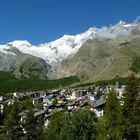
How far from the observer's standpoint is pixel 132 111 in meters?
75.0

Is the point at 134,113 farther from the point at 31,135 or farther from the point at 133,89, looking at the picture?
the point at 31,135

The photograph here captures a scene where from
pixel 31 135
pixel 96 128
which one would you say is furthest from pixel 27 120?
pixel 96 128

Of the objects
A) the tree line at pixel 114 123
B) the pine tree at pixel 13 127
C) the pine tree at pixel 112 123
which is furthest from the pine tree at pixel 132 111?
the pine tree at pixel 13 127

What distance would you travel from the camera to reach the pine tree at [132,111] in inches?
2913

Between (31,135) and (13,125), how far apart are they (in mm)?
4868

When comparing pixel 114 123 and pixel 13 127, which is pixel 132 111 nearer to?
pixel 114 123

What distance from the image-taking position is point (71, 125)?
76.1 meters

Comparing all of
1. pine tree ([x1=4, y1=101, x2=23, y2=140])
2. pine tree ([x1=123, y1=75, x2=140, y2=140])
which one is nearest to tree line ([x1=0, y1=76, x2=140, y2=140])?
pine tree ([x1=123, y1=75, x2=140, y2=140])

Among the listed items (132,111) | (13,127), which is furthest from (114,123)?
(13,127)

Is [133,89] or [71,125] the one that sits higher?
[133,89]

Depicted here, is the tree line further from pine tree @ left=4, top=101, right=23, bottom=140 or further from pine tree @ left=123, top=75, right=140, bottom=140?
pine tree @ left=4, top=101, right=23, bottom=140

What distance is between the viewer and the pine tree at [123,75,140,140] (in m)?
74.0

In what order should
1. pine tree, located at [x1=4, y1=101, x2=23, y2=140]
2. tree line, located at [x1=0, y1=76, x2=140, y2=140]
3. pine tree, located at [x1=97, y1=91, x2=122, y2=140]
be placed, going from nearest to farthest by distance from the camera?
pine tree, located at [x1=97, y1=91, x2=122, y2=140]
tree line, located at [x1=0, y1=76, x2=140, y2=140]
pine tree, located at [x1=4, y1=101, x2=23, y2=140]

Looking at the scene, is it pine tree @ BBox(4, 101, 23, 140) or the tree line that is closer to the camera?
the tree line
